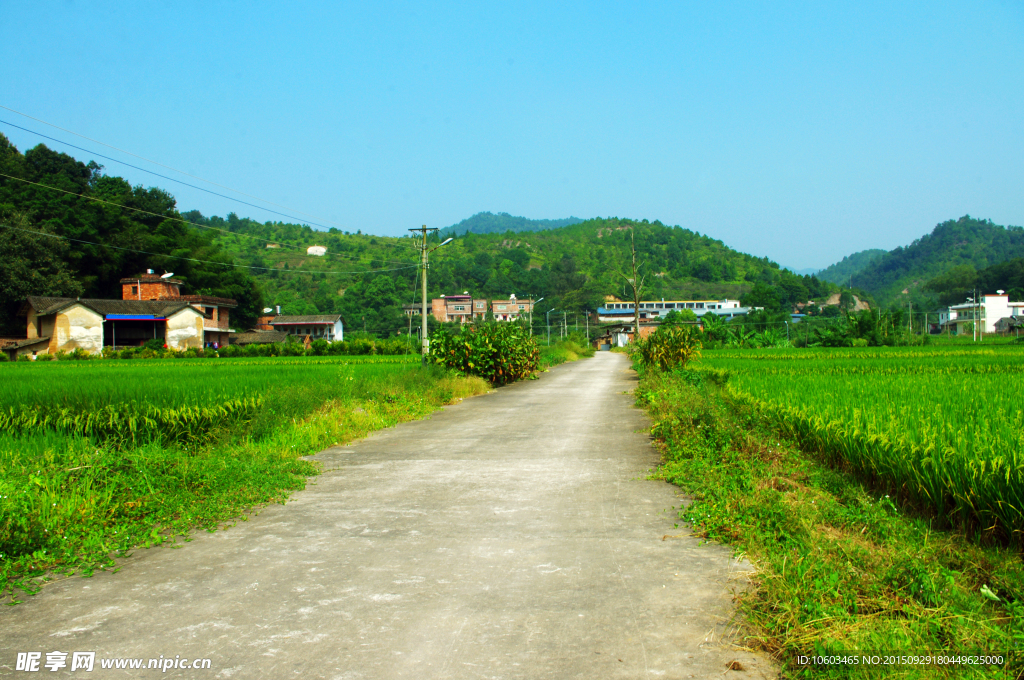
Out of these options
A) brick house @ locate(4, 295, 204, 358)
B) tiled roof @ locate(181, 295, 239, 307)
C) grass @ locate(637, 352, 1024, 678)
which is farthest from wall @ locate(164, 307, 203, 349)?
grass @ locate(637, 352, 1024, 678)

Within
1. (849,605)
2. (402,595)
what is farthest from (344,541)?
(849,605)

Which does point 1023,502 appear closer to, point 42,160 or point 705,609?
point 705,609

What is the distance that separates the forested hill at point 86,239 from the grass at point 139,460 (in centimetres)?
4844

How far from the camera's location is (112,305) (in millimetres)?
49406

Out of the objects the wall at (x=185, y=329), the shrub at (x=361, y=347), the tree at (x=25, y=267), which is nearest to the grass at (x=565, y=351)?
the shrub at (x=361, y=347)

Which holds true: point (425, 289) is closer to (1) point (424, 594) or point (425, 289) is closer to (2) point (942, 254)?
(1) point (424, 594)

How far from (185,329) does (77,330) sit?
8.82 metres

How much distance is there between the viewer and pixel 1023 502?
3.78 meters

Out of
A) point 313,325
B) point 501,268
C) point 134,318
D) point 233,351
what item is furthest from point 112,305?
point 501,268

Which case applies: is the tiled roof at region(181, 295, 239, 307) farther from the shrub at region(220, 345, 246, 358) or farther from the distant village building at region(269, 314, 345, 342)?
the shrub at region(220, 345, 246, 358)

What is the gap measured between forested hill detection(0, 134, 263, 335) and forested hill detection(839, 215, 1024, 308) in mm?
107721

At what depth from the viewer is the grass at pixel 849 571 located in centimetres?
292

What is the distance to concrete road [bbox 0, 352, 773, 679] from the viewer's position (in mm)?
3078

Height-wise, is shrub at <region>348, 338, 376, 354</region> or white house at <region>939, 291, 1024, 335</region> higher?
white house at <region>939, 291, 1024, 335</region>
